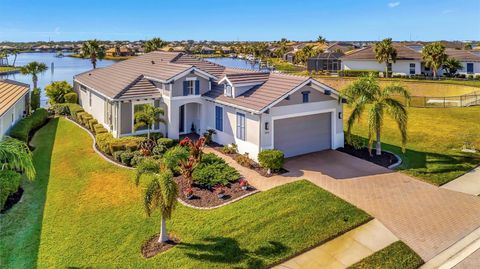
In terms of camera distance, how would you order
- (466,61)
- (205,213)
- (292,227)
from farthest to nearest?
(466,61)
(205,213)
(292,227)

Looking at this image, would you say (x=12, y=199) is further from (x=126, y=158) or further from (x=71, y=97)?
(x=71, y=97)

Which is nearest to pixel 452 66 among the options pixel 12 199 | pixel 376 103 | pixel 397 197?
pixel 376 103

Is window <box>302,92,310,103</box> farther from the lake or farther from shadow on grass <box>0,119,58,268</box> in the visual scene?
the lake

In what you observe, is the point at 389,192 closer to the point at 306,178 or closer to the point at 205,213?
the point at 306,178

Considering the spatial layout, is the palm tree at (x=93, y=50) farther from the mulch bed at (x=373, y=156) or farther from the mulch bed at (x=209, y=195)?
the mulch bed at (x=209, y=195)

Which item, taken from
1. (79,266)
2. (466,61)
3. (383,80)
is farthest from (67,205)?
(466,61)

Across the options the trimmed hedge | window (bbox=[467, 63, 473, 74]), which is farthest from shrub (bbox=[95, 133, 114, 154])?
window (bbox=[467, 63, 473, 74])
